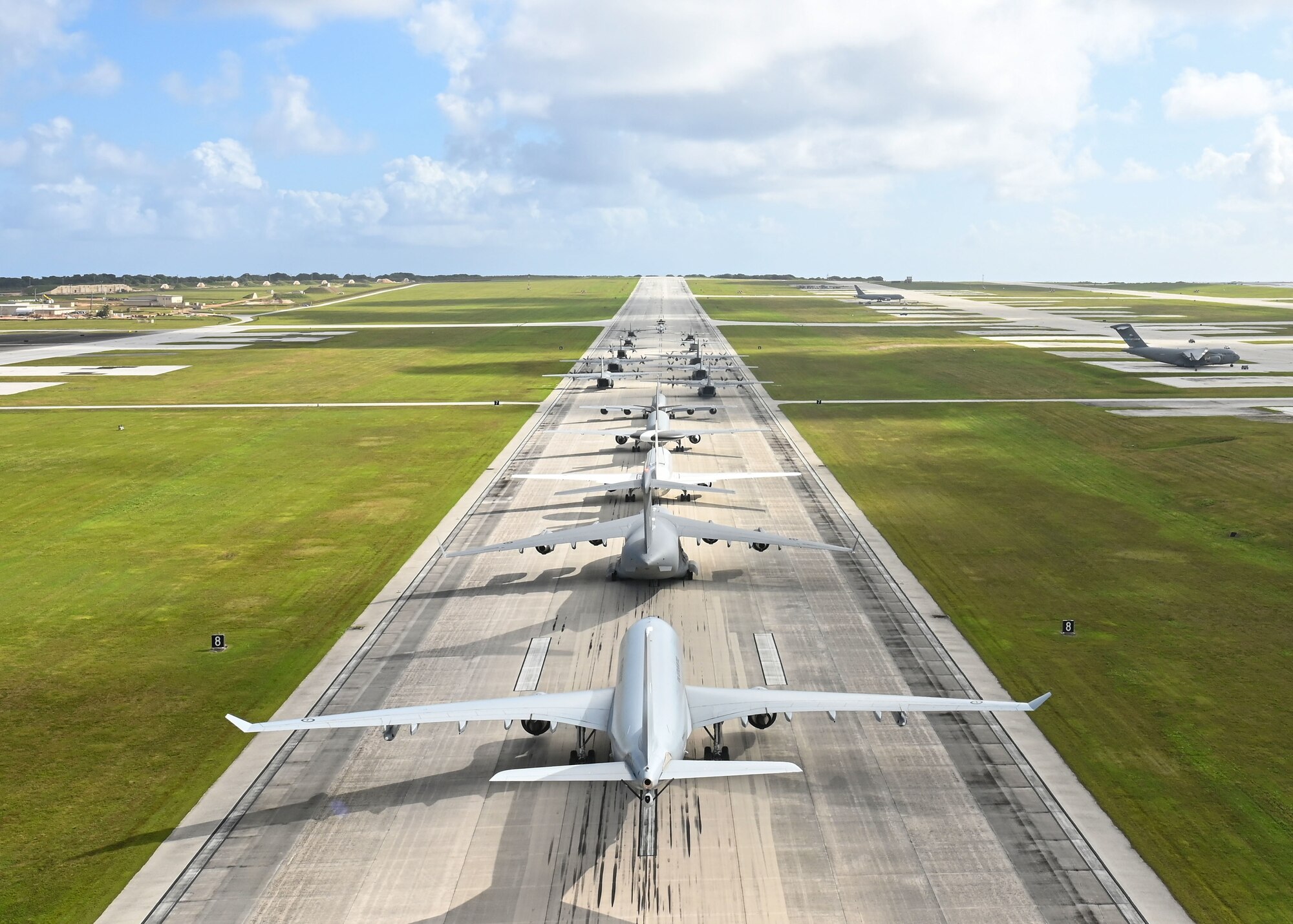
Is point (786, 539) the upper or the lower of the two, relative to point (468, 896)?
upper

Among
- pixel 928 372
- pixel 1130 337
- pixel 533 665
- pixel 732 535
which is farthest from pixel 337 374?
pixel 1130 337

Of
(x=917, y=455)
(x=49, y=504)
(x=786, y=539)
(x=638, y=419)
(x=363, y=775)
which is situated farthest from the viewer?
(x=638, y=419)

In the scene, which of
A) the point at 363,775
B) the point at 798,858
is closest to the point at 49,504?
the point at 363,775

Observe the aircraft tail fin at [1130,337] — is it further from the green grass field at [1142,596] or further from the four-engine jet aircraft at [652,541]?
the four-engine jet aircraft at [652,541]

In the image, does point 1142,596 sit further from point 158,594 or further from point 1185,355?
point 1185,355

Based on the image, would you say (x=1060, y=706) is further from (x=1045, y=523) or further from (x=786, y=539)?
(x=1045, y=523)

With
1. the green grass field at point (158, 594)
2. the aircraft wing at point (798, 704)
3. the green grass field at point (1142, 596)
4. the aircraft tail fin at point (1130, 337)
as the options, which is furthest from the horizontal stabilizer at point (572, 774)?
the aircraft tail fin at point (1130, 337)

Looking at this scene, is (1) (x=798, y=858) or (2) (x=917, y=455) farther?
(2) (x=917, y=455)
